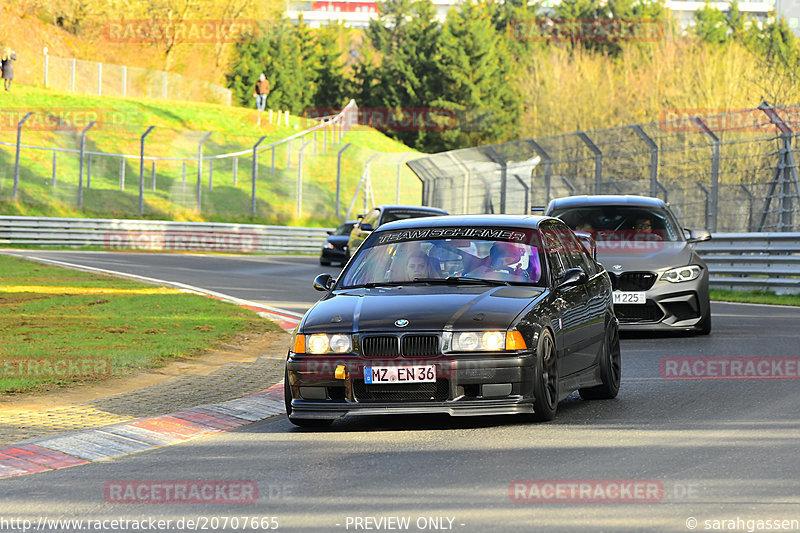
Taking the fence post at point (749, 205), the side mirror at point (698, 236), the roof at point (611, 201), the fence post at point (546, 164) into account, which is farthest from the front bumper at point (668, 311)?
the fence post at point (546, 164)

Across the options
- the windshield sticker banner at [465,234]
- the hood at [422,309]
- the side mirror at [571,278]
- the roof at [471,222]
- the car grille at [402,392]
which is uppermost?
the roof at [471,222]

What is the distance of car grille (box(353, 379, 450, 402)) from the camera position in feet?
27.6

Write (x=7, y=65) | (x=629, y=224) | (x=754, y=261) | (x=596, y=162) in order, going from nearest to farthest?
1. (x=629, y=224)
2. (x=754, y=261)
3. (x=596, y=162)
4. (x=7, y=65)

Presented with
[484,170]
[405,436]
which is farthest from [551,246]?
[484,170]

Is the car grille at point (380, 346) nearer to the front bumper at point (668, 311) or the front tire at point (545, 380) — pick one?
the front tire at point (545, 380)

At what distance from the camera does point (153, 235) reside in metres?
41.1

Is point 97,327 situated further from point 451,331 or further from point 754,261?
point 754,261

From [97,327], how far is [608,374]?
7453 millimetres

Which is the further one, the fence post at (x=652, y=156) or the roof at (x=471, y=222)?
the fence post at (x=652, y=156)

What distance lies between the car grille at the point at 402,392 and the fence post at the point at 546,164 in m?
23.0

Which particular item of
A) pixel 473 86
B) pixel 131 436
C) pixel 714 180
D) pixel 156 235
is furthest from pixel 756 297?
pixel 473 86

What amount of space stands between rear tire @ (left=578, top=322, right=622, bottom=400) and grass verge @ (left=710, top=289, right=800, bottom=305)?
433 inches

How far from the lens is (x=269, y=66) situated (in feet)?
315

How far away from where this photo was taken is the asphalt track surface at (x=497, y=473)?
609cm
